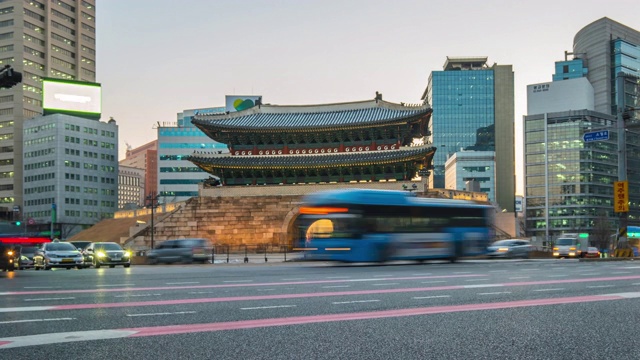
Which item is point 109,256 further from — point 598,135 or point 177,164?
→ point 177,164

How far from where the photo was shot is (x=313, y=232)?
1056 inches

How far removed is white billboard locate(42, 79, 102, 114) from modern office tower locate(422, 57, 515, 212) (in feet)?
299

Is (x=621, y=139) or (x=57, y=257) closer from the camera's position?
(x=57, y=257)

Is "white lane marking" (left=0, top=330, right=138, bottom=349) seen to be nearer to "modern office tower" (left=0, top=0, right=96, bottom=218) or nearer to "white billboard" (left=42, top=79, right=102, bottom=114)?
"white billboard" (left=42, top=79, right=102, bottom=114)

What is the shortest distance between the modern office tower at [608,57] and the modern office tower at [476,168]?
33.9 metres

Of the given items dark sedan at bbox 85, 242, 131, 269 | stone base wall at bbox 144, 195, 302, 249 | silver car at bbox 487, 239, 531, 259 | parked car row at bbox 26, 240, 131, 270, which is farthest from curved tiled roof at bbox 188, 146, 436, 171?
dark sedan at bbox 85, 242, 131, 269

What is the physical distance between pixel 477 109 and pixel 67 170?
107m

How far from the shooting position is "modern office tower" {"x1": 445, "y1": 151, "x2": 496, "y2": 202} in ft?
526

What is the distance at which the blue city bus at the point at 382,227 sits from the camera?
26.6m

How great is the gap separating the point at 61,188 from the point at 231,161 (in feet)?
192

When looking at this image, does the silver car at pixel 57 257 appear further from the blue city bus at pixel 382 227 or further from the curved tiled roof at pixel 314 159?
the curved tiled roof at pixel 314 159

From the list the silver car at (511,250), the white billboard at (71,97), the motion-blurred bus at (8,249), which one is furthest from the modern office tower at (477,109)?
the motion-blurred bus at (8,249)

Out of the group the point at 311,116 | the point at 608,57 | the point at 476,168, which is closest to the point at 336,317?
the point at 311,116

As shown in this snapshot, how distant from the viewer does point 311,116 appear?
66562 mm
